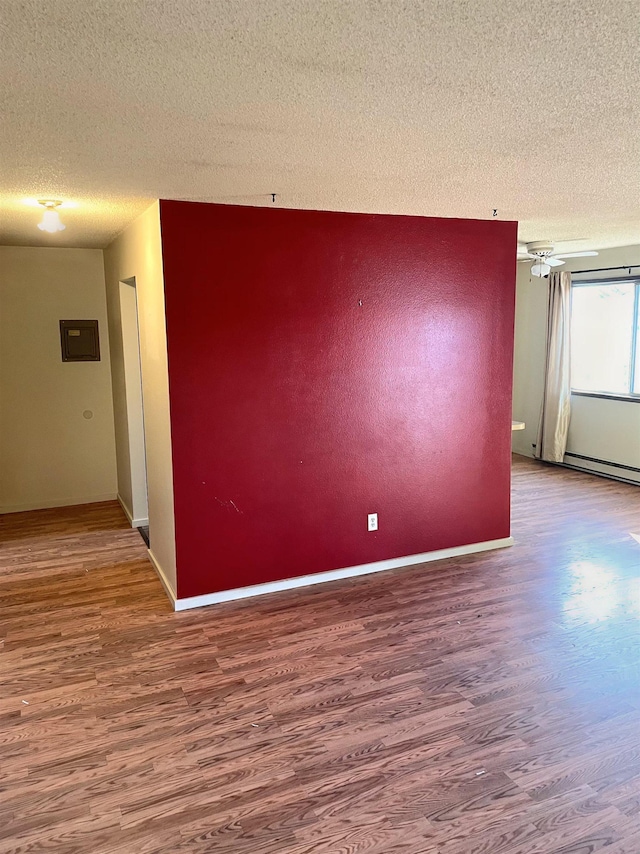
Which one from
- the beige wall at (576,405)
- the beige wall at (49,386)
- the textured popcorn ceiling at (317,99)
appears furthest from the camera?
the beige wall at (576,405)

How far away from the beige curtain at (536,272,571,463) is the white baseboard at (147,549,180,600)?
4795 mm

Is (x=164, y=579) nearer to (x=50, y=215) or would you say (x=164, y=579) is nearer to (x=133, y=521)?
(x=133, y=521)

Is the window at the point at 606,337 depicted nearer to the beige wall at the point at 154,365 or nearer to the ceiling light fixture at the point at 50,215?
the beige wall at the point at 154,365

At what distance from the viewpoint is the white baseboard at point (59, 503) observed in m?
5.53

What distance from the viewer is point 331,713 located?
264 centimetres

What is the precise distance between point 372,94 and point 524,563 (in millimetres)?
3418

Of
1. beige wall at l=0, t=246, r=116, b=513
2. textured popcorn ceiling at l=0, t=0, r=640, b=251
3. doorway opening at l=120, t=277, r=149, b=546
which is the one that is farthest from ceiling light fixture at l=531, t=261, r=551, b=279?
beige wall at l=0, t=246, r=116, b=513

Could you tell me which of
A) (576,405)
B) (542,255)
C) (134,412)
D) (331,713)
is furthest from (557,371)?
(331,713)

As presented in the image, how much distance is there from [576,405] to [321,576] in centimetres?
430

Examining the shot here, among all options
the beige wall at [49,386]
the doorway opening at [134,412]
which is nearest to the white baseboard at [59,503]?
the beige wall at [49,386]

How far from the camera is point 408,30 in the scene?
1.37 m

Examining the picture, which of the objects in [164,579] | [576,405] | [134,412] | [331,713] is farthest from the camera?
[576,405]

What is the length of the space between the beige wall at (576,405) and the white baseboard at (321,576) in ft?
8.34

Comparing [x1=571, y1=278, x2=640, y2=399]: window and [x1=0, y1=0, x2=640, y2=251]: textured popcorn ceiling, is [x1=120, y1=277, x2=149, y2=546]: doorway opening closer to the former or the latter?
[x1=0, y1=0, x2=640, y2=251]: textured popcorn ceiling
